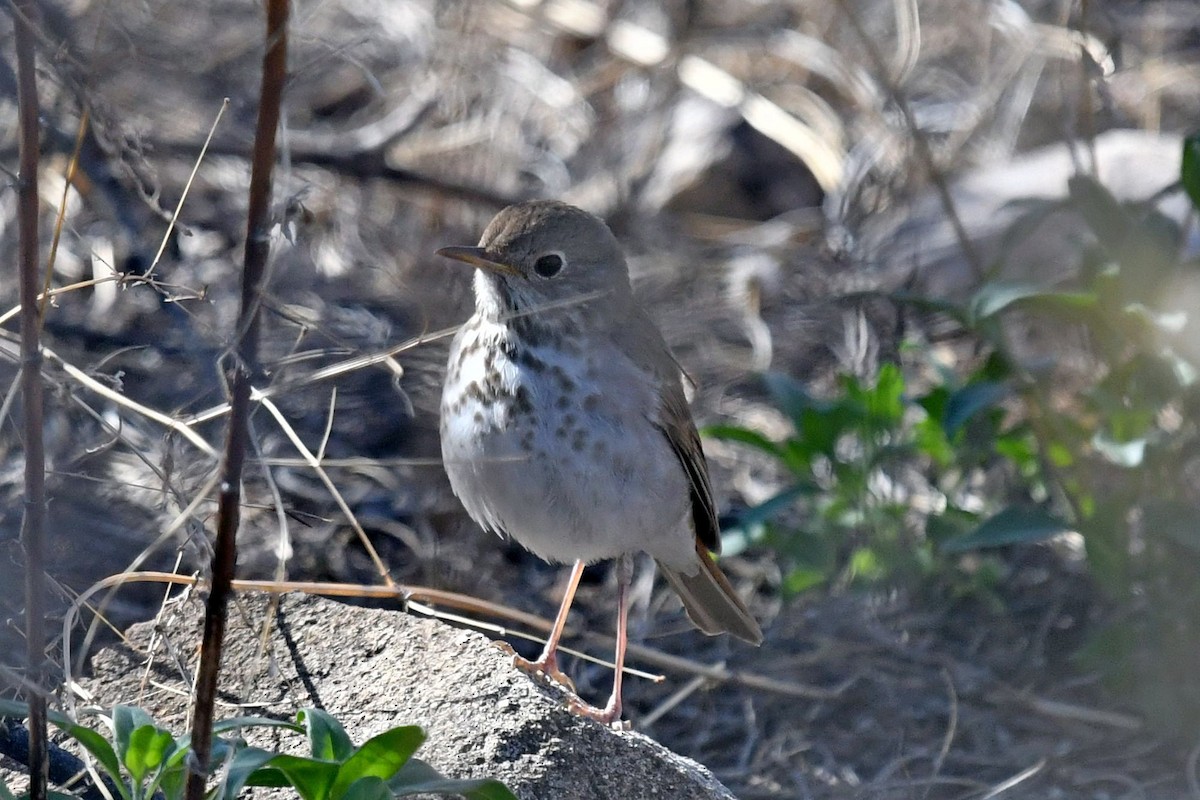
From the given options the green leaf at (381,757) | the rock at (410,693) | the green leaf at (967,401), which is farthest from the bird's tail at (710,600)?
the green leaf at (381,757)

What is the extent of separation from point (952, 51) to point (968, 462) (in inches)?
182

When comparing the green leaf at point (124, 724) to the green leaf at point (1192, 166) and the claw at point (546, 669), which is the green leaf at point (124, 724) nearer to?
the claw at point (546, 669)

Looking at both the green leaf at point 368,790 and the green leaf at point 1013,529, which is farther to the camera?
the green leaf at point 1013,529

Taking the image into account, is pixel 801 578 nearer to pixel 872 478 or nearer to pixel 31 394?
pixel 872 478

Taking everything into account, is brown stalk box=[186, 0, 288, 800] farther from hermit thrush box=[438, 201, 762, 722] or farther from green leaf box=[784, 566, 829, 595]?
green leaf box=[784, 566, 829, 595]

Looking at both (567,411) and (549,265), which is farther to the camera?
(549,265)

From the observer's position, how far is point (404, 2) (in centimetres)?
824

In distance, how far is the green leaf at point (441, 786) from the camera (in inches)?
93.4

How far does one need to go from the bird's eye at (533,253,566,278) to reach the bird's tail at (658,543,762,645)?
3.04ft

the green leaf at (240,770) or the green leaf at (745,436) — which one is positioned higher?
the green leaf at (240,770)

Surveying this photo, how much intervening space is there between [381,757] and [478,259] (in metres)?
1.66

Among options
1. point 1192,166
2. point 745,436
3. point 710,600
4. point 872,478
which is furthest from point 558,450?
point 1192,166

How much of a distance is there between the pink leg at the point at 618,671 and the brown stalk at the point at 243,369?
3.38 feet

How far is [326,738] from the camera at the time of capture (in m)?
2.50
